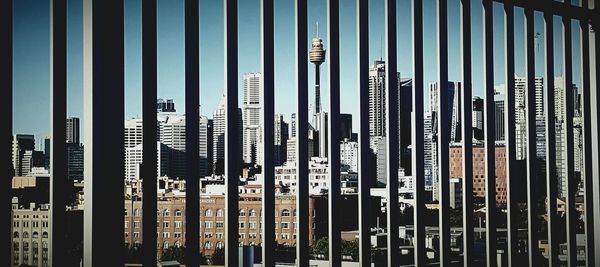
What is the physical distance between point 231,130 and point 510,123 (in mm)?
1024

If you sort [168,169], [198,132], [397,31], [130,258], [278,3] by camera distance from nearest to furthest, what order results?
[198,132]
[130,258]
[278,3]
[397,31]
[168,169]

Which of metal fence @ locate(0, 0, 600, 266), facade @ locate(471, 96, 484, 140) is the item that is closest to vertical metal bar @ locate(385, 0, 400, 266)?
metal fence @ locate(0, 0, 600, 266)

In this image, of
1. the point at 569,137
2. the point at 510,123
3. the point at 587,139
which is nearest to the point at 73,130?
the point at 510,123

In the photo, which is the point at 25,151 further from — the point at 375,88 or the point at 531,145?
the point at 531,145

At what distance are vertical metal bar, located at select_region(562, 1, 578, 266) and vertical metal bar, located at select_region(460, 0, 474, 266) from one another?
0.53m

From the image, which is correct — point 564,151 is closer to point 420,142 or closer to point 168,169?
point 420,142

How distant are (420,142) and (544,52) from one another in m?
0.69

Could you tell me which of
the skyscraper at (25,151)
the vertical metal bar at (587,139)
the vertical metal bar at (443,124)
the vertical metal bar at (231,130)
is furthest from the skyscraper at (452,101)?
the skyscraper at (25,151)

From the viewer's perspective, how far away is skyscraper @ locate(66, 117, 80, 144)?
1169 mm

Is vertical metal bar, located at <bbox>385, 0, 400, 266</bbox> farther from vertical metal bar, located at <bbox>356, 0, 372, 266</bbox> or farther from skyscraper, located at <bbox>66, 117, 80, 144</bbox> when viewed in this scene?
skyscraper, located at <bbox>66, 117, 80, 144</bbox>

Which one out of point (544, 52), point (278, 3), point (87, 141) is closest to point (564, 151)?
point (544, 52)

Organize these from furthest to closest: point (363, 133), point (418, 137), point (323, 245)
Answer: point (323, 245) < point (418, 137) < point (363, 133)

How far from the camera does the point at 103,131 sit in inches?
44.0

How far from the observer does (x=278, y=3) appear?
147 cm
